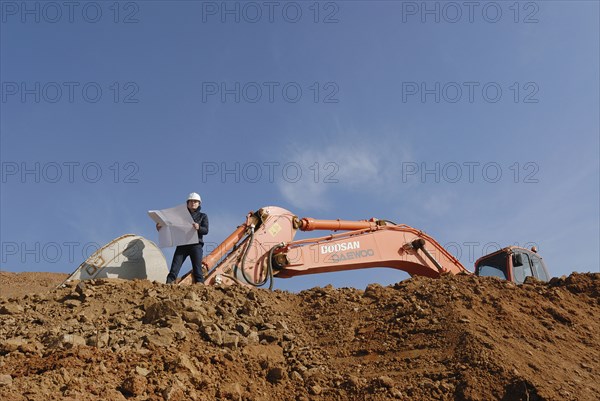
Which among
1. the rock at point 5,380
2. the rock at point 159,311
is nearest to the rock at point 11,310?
the rock at point 159,311

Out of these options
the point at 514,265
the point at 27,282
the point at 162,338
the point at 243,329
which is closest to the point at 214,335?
the point at 243,329

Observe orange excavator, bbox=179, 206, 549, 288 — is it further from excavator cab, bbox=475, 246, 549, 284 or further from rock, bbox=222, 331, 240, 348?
rock, bbox=222, 331, 240, 348

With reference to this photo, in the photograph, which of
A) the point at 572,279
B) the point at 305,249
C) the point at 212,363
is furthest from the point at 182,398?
the point at 572,279

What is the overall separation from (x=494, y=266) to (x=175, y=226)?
19.7ft

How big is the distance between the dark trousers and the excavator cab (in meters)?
5.50

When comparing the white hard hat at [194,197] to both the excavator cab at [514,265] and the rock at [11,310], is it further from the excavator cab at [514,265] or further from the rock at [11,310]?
the excavator cab at [514,265]

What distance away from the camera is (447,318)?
784 cm

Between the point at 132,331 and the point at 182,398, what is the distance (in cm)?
148

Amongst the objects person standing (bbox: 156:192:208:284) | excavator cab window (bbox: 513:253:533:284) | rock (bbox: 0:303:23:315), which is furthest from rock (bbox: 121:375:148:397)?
excavator cab window (bbox: 513:253:533:284)

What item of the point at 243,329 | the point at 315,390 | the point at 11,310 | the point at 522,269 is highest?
the point at 522,269

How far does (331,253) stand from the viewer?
399 inches

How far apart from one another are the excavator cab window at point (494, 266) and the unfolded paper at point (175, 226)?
5.65 m

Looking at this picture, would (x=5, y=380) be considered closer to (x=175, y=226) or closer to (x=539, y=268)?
(x=175, y=226)

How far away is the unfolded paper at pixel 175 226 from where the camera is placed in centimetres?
910
